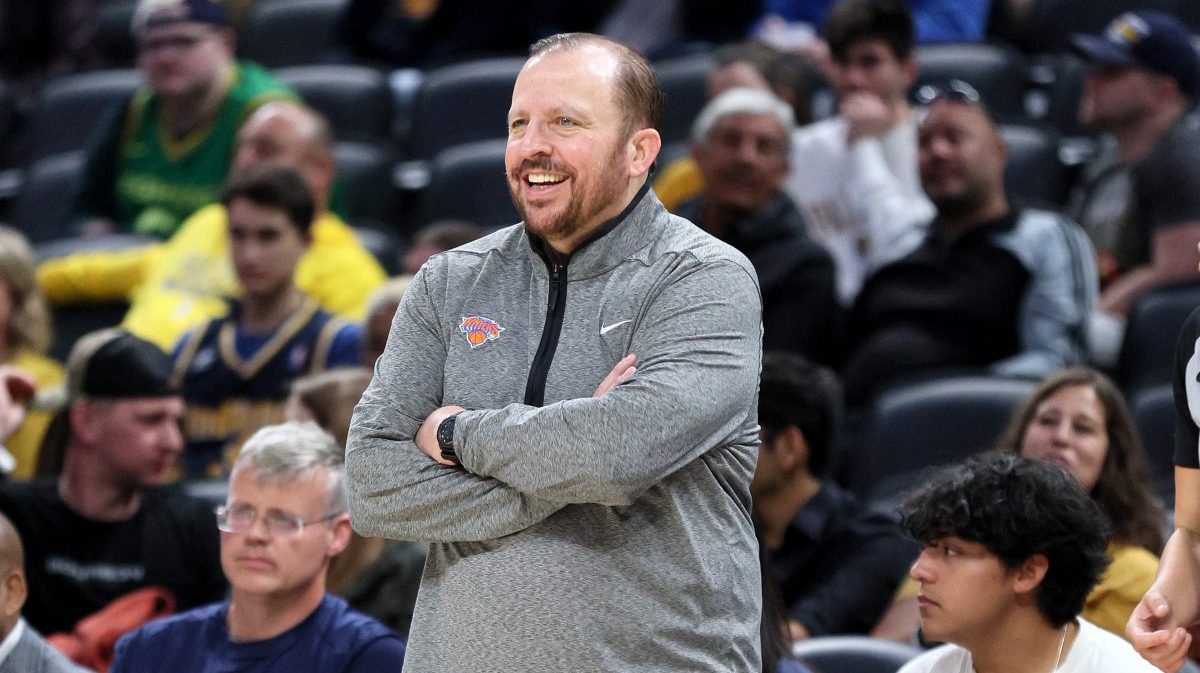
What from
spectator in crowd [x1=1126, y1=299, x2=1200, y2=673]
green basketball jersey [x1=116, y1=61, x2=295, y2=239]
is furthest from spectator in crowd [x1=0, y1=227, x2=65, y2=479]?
spectator in crowd [x1=1126, y1=299, x2=1200, y2=673]

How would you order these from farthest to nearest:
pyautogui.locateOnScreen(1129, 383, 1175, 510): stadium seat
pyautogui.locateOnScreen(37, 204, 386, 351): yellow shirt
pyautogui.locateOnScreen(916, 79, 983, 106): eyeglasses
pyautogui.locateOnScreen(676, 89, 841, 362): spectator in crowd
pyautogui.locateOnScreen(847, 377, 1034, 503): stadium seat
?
pyautogui.locateOnScreen(37, 204, 386, 351): yellow shirt → pyautogui.locateOnScreen(916, 79, 983, 106): eyeglasses → pyautogui.locateOnScreen(676, 89, 841, 362): spectator in crowd → pyautogui.locateOnScreen(847, 377, 1034, 503): stadium seat → pyautogui.locateOnScreen(1129, 383, 1175, 510): stadium seat

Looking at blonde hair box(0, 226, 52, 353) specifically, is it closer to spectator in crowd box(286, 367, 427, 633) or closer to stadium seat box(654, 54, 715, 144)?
spectator in crowd box(286, 367, 427, 633)

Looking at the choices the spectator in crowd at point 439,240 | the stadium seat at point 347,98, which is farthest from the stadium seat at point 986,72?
the stadium seat at point 347,98

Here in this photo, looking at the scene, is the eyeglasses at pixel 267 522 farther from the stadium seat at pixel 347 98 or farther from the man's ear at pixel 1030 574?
the stadium seat at pixel 347 98

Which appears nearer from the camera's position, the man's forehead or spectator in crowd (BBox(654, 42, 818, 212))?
the man's forehead

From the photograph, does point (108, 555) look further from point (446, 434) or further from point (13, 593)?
point (446, 434)

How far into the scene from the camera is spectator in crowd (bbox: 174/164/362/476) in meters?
4.45

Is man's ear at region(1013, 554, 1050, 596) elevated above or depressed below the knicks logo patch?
below

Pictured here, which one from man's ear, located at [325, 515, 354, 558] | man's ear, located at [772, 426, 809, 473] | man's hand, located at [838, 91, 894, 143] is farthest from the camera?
man's hand, located at [838, 91, 894, 143]

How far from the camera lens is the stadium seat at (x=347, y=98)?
6.10 metres

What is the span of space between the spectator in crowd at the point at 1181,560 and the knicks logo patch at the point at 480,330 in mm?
908

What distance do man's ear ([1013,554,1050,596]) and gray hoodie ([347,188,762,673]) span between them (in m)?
0.66

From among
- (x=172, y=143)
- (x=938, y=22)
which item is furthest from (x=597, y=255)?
(x=938, y=22)

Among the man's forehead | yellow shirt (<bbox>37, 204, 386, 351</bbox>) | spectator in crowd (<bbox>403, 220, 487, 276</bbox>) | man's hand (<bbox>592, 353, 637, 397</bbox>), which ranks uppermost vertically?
the man's forehead
